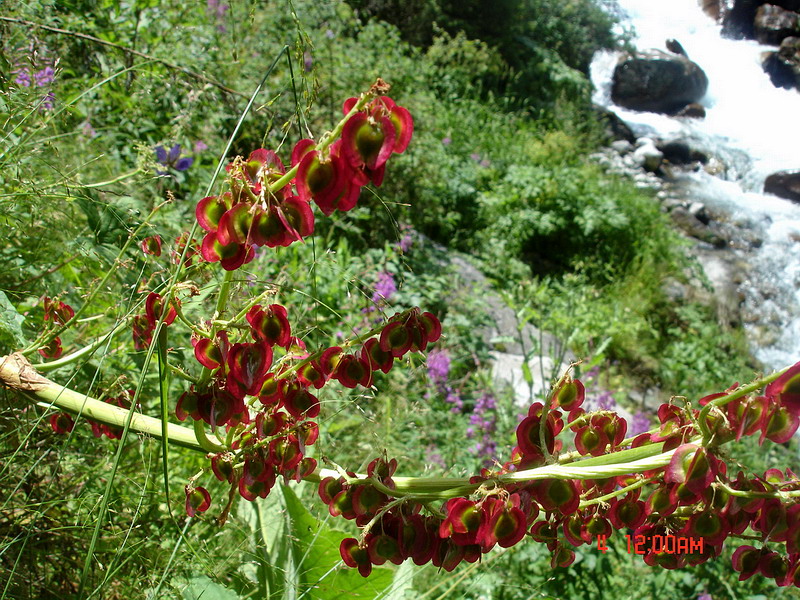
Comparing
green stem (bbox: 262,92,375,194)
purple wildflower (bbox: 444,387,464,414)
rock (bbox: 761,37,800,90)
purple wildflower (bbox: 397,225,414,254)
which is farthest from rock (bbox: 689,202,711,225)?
green stem (bbox: 262,92,375,194)

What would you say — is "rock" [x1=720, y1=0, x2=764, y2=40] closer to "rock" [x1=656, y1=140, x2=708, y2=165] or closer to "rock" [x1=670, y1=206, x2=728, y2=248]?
"rock" [x1=656, y1=140, x2=708, y2=165]

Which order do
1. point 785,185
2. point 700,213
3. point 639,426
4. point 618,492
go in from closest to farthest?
point 618,492, point 639,426, point 700,213, point 785,185

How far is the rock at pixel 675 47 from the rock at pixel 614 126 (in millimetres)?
3794

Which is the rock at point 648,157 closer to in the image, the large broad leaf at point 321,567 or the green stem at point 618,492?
the large broad leaf at point 321,567

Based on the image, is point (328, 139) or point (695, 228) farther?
point (695, 228)

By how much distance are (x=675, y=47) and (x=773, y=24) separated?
1.92m

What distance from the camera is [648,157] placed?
938 centimetres

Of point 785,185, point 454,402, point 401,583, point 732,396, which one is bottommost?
point 785,185

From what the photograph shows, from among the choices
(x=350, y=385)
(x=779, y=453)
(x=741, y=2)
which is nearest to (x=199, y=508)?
(x=350, y=385)

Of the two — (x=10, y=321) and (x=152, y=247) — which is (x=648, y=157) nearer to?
(x=152, y=247)

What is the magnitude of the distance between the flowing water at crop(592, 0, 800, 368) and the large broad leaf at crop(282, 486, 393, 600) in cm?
640

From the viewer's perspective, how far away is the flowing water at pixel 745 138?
7.05 metres

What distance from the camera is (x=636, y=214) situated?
6715mm

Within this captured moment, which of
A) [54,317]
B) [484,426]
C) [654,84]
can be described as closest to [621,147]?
[654,84]
